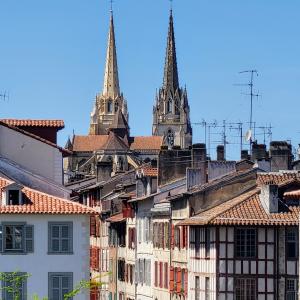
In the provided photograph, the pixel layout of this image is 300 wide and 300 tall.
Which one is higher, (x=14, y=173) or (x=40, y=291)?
(x=14, y=173)

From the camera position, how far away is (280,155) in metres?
83.3

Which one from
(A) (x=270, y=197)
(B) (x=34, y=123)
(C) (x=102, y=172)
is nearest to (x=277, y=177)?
(A) (x=270, y=197)

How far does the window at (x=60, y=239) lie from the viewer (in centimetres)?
6225

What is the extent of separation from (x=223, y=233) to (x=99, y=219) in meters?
40.0

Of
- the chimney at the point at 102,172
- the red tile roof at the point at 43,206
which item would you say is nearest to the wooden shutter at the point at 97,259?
the chimney at the point at 102,172

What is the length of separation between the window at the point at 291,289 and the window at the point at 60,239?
12843mm

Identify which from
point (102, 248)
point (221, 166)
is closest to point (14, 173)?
point (221, 166)

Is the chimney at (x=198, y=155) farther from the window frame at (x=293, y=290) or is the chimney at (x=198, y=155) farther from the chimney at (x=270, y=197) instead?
the window frame at (x=293, y=290)

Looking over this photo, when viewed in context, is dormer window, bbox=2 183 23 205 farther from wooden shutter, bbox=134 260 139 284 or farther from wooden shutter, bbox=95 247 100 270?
wooden shutter, bbox=95 247 100 270

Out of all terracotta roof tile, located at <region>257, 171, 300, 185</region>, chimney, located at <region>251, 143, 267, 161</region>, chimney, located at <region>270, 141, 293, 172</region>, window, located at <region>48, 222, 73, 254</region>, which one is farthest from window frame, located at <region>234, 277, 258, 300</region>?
chimney, located at <region>251, 143, 267, 161</region>

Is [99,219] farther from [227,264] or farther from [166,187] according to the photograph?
[227,264]

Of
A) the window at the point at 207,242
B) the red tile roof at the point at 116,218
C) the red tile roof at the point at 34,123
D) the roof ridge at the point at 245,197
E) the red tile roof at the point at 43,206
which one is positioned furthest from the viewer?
the red tile roof at the point at 116,218

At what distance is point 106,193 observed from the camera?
111188 mm

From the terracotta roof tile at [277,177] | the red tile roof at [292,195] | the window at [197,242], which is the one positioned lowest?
the window at [197,242]
